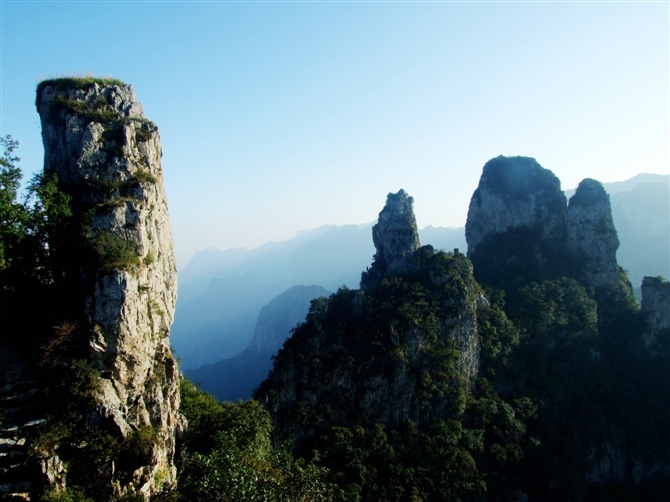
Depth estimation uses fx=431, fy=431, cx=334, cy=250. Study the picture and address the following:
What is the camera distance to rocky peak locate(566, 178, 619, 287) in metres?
62.8

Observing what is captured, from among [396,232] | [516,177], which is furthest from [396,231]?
[516,177]

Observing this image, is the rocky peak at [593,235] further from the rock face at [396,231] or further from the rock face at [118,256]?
the rock face at [118,256]

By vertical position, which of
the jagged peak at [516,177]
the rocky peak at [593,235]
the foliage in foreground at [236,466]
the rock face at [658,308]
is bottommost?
→ the rock face at [658,308]

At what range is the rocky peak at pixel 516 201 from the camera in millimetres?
67625

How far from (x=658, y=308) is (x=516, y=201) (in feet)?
79.5

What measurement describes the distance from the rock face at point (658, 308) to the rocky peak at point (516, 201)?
1407 cm

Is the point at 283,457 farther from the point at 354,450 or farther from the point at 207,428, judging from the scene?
the point at 354,450

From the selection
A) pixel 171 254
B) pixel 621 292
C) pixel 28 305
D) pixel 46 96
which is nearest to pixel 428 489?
pixel 171 254

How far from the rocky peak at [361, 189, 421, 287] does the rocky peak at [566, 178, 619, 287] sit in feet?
84.2

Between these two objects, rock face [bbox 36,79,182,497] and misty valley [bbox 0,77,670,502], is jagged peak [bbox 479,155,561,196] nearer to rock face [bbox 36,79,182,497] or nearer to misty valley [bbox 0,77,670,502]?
misty valley [bbox 0,77,670,502]

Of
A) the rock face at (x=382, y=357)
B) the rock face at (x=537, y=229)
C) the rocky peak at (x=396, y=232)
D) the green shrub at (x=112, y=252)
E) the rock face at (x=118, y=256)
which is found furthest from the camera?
the rock face at (x=537, y=229)

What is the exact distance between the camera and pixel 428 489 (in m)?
37.7

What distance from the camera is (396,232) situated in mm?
58781


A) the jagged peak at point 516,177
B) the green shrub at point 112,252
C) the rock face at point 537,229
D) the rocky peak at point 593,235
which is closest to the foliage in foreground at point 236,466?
the green shrub at point 112,252
